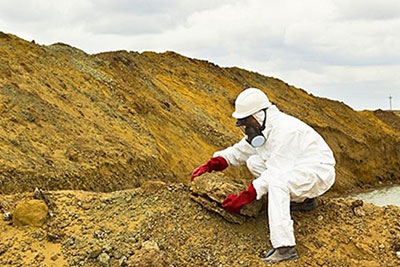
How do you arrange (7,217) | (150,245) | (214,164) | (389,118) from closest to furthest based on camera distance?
1. (150,245)
2. (7,217)
3. (214,164)
4. (389,118)

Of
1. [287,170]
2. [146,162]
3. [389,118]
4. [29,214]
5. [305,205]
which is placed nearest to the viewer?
[287,170]

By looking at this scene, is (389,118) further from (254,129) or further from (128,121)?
(254,129)

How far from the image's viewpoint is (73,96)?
16188 mm

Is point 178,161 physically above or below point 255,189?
below

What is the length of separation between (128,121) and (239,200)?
11609 mm

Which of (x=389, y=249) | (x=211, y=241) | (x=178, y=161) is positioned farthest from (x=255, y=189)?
(x=178, y=161)

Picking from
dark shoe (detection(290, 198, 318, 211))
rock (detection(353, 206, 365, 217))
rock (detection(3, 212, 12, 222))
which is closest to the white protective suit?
dark shoe (detection(290, 198, 318, 211))

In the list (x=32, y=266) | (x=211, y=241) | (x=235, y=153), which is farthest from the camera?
(x=235, y=153)

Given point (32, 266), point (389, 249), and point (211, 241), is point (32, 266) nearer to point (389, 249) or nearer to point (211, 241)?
point (211, 241)

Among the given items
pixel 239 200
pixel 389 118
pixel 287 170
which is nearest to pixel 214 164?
pixel 239 200

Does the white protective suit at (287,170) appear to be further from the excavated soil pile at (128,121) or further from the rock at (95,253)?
the excavated soil pile at (128,121)

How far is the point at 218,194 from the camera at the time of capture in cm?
557

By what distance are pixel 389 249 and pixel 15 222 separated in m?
3.49

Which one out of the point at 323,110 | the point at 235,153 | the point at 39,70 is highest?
the point at 39,70
